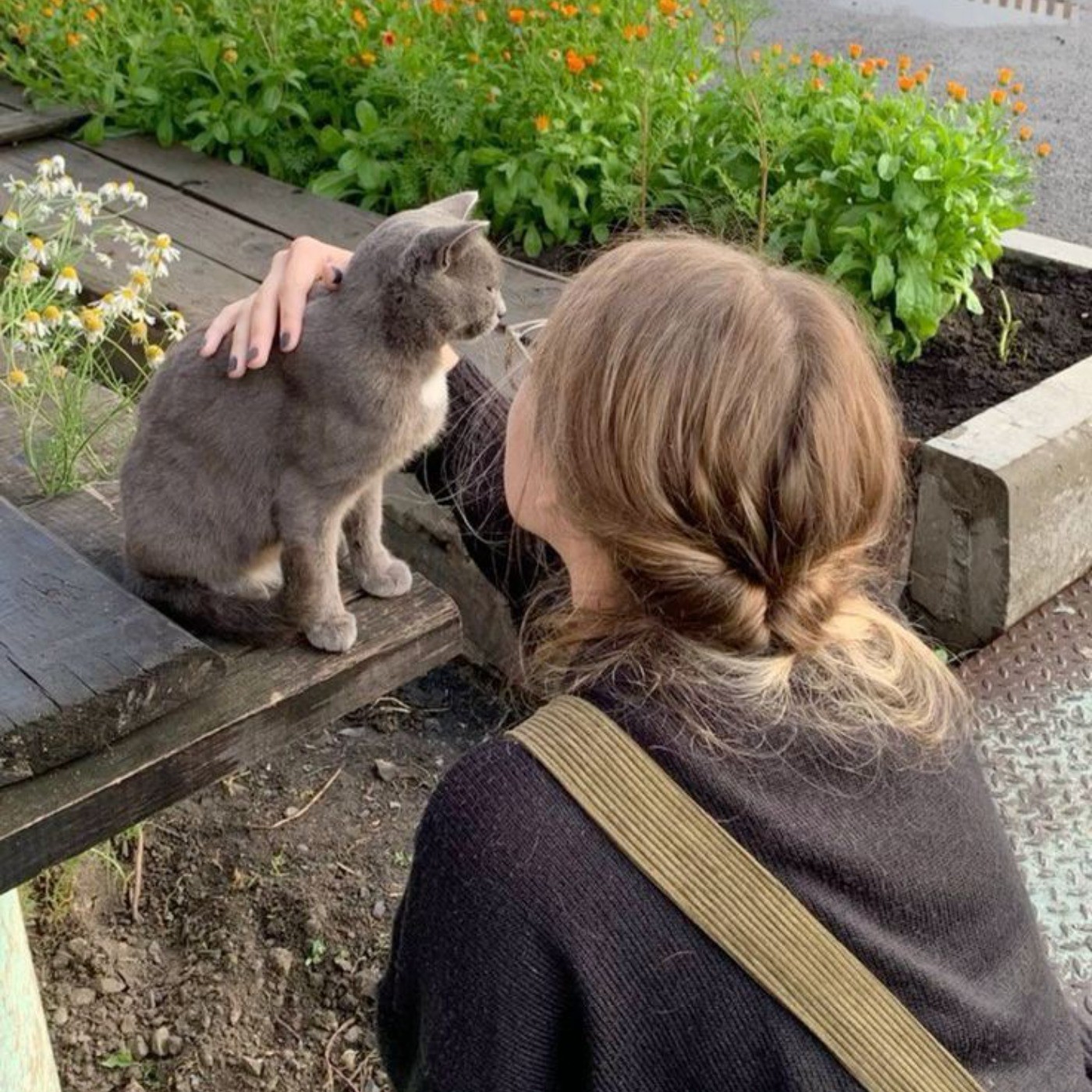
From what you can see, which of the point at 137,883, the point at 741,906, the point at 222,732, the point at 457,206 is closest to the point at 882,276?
the point at 457,206

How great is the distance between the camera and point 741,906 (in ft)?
3.98

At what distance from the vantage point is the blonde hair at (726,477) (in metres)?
1.30

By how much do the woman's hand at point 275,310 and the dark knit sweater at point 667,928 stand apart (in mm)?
937

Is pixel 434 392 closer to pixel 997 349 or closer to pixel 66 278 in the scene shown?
pixel 66 278

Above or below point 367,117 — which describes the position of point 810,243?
below

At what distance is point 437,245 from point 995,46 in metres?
6.63

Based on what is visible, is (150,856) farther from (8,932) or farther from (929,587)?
(929,587)

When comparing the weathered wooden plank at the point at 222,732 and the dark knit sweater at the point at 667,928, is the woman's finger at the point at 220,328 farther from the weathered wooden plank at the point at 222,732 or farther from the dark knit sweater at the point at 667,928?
the dark knit sweater at the point at 667,928

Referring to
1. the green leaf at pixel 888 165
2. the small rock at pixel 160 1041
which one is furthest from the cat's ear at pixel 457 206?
the green leaf at pixel 888 165

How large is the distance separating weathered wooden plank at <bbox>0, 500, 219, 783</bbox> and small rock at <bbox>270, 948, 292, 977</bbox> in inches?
43.0

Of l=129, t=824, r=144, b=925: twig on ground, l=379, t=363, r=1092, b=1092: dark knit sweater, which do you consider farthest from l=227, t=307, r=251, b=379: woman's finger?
l=129, t=824, r=144, b=925: twig on ground

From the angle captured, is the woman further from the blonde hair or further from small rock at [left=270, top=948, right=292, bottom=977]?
small rock at [left=270, top=948, right=292, bottom=977]

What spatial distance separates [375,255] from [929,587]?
68.7 inches

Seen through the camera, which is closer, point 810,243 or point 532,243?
point 810,243
